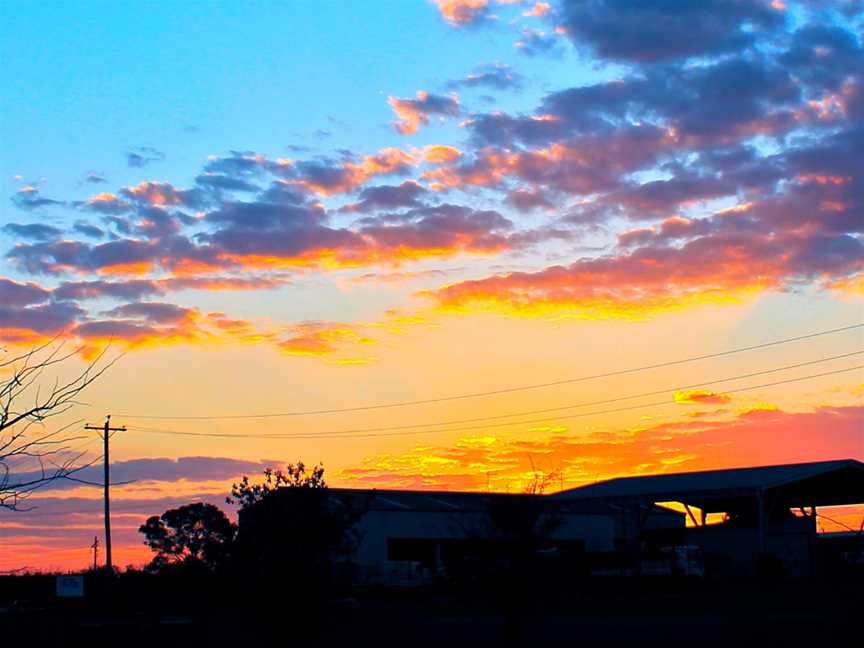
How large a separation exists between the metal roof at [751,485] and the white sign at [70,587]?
101 ft

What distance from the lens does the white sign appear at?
6222 cm

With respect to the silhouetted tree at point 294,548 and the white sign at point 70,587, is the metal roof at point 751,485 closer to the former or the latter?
the white sign at point 70,587

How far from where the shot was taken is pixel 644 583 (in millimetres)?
59000

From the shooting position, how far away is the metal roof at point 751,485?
60.7 meters

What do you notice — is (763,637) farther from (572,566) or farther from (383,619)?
(572,566)

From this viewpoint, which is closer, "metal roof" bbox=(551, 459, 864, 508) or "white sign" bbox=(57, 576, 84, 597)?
"metal roof" bbox=(551, 459, 864, 508)

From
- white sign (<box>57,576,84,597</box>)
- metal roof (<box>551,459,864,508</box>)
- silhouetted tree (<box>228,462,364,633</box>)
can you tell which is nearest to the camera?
silhouetted tree (<box>228,462,364,633</box>)

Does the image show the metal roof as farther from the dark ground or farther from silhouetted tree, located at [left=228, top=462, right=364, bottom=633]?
silhouetted tree, located at [left=228, top=462, right=364, bottom=633]

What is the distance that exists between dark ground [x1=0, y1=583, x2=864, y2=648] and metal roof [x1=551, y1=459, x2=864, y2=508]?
369 inches

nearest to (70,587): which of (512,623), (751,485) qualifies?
(751,485)

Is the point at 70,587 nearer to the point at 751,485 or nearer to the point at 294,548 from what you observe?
the point at 751,485

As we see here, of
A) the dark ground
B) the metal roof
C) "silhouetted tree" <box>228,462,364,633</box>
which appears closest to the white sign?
the dark ground

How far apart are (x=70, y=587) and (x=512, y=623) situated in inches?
1754

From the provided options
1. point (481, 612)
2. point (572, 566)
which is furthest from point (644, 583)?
point (481, 612)
